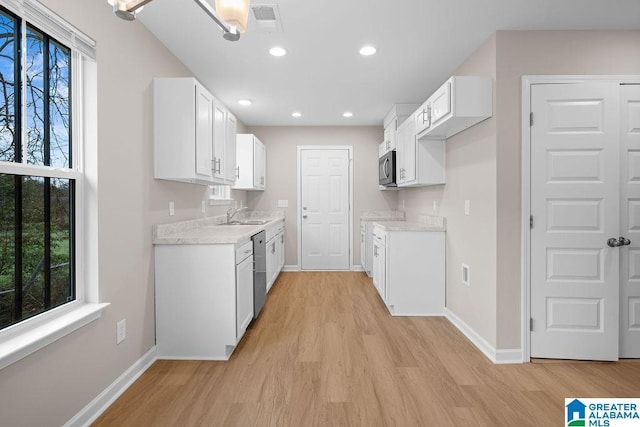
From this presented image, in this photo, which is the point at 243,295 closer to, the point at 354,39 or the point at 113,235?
the point at 113,235

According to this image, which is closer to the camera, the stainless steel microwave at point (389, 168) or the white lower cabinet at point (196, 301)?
the white lower cabinet at point (196, 301)

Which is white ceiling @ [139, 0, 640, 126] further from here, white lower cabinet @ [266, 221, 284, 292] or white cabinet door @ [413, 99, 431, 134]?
white lower cabinet @ [266, 221, 284, 292]

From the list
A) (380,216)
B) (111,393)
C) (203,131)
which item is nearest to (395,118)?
(380,216)

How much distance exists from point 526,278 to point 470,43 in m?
1.92

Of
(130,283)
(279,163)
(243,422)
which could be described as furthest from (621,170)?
(279,163)

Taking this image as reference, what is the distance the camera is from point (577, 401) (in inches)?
74.4

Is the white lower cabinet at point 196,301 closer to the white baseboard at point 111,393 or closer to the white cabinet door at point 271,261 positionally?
the white baseboard at point 111,393

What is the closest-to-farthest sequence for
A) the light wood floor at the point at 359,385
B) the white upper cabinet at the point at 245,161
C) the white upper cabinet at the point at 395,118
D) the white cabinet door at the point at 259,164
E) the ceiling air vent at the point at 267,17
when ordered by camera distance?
the light wood floor at the point at 359,385
the ceiling air vent at the point at 267,17
the white upper cabinet at the point at 395,118
the white upper cabinet at the point at 245,161
the white cabinet door at the point at 259,164

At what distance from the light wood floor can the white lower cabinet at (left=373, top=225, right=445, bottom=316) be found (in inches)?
15.6

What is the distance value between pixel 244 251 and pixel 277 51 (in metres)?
1.73

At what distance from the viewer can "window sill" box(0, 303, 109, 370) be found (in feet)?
4.29

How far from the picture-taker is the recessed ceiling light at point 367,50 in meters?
2.75

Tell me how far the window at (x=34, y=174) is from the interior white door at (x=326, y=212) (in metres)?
3.96

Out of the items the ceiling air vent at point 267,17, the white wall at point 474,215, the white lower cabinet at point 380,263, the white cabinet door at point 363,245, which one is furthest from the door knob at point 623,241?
the white cabinet door at point 363,245
